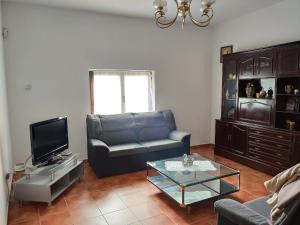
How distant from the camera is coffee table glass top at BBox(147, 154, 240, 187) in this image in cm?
279

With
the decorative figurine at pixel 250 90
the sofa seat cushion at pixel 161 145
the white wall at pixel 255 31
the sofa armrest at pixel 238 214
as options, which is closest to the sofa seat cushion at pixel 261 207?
the sofa armrest at pixel 238 214

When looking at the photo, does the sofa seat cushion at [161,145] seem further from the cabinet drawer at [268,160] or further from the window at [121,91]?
the cabinet drawer at [268,160]

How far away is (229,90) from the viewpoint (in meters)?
4.62

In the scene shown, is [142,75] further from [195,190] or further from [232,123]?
[195,190]

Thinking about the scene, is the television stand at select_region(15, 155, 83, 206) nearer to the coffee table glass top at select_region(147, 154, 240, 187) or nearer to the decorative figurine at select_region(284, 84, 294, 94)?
the coffee table glass top at select_region(147, 154, 240, 187)

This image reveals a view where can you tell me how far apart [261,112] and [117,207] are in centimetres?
276

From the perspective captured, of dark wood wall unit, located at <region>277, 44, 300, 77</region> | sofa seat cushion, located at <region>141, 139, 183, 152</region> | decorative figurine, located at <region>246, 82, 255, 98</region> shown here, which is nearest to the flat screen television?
sofa seat cushion, located at <region>141, 139, 183, 152</region>

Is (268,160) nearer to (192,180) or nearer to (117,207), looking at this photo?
(192,180)

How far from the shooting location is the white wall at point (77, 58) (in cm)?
380

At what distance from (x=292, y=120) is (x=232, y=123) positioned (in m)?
0.97

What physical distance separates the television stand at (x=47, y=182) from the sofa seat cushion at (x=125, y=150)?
57cm

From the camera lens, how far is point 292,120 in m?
3.75

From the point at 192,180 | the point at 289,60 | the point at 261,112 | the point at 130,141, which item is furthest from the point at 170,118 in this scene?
the point at 289,60

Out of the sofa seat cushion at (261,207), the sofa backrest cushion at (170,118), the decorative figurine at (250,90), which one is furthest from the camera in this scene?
the sofa backrest cushion at (170,118)
